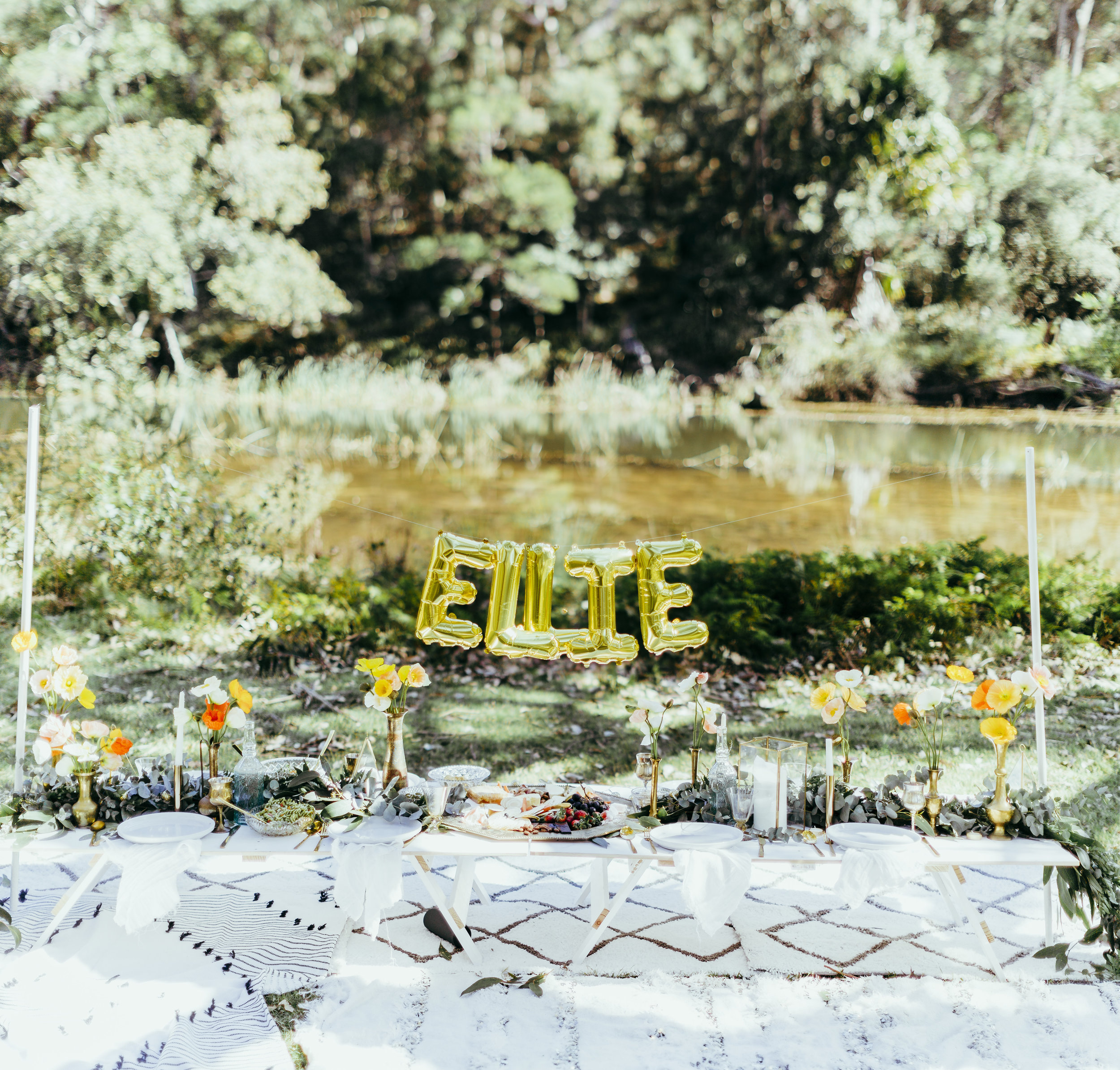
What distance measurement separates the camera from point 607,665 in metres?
6.50

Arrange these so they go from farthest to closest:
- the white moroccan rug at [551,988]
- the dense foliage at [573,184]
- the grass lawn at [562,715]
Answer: the dense foliage at [573,184]
the grass lawn at [562,715]
the white moroccan rug at [551,988]

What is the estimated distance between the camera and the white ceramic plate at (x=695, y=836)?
2.89m

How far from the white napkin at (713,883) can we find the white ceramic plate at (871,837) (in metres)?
0.30

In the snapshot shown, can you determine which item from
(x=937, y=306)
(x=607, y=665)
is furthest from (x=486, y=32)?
(x=607, y=665)

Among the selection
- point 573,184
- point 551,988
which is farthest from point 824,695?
point 573,184

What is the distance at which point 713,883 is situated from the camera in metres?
2.85

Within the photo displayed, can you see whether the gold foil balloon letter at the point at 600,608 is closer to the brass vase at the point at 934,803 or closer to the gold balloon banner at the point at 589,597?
the gold balloon banner at the point at 589,597

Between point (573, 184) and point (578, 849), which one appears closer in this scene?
point (578, 849)

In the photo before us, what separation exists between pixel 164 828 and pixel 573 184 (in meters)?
7.56

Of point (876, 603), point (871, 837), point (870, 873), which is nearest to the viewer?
point (870, 873)

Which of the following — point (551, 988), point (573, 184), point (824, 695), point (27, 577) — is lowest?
point (551, 988)

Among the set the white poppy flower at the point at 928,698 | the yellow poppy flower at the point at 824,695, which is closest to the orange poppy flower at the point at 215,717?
the yellow poppy flower at the point at 824,695

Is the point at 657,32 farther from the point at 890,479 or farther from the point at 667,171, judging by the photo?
the point at 890,479

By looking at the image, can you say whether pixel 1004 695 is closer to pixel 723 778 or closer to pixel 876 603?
pixel 723 778
